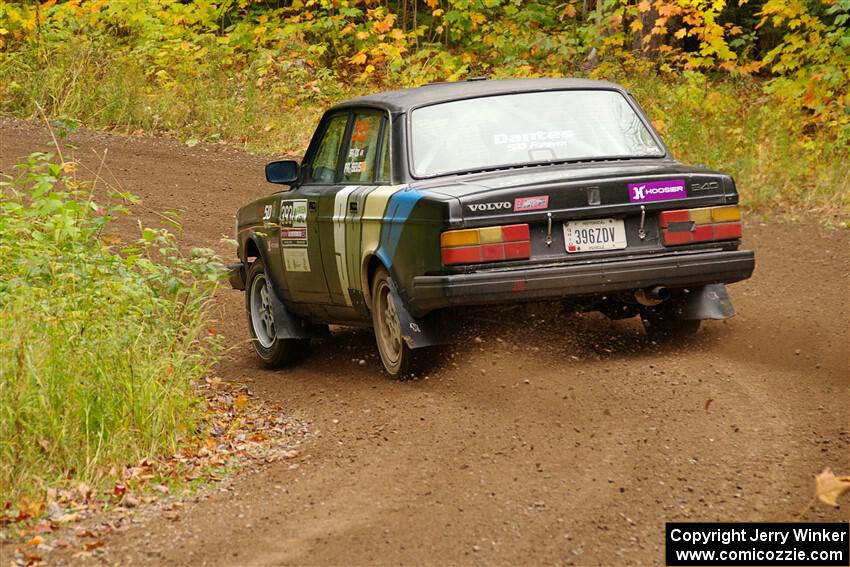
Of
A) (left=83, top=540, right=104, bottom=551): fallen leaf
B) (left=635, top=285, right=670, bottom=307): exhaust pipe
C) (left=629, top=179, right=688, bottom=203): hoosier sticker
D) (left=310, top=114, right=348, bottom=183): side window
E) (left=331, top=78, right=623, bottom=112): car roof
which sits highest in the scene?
(left=331, top=78, right=623, bottom=112): car roof

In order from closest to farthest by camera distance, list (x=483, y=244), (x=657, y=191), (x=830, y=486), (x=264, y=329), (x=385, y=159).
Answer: (x=830, y=486)
(x=483, y=244)
(x=657, y=191)
(x=385, y=159)
(x=264, y=329)

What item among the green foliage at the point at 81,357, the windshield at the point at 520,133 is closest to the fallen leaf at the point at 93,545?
the green foliage at the point at 81,357

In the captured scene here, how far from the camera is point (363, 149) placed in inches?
320

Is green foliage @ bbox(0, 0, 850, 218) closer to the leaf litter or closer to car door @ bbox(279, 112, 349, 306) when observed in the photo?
car door @ bbox(279, 112, 349, 306)

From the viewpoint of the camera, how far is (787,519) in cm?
475

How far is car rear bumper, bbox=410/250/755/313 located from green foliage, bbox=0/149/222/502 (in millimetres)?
1398

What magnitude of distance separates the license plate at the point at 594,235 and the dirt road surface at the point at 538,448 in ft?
2.14

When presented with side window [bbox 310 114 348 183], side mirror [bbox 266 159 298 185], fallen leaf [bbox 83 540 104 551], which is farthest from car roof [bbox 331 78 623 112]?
fallen leaf [bbox 83 540 104 551]

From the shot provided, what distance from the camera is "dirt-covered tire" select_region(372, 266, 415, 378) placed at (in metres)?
7.32

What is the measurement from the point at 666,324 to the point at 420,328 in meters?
1.61

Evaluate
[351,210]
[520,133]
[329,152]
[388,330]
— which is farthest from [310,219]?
[520,133]

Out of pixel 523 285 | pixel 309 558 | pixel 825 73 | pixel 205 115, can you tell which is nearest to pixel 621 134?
pixel 523 285

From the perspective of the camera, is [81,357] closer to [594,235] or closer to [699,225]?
[594,235]

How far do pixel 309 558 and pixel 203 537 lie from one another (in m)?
0.57
